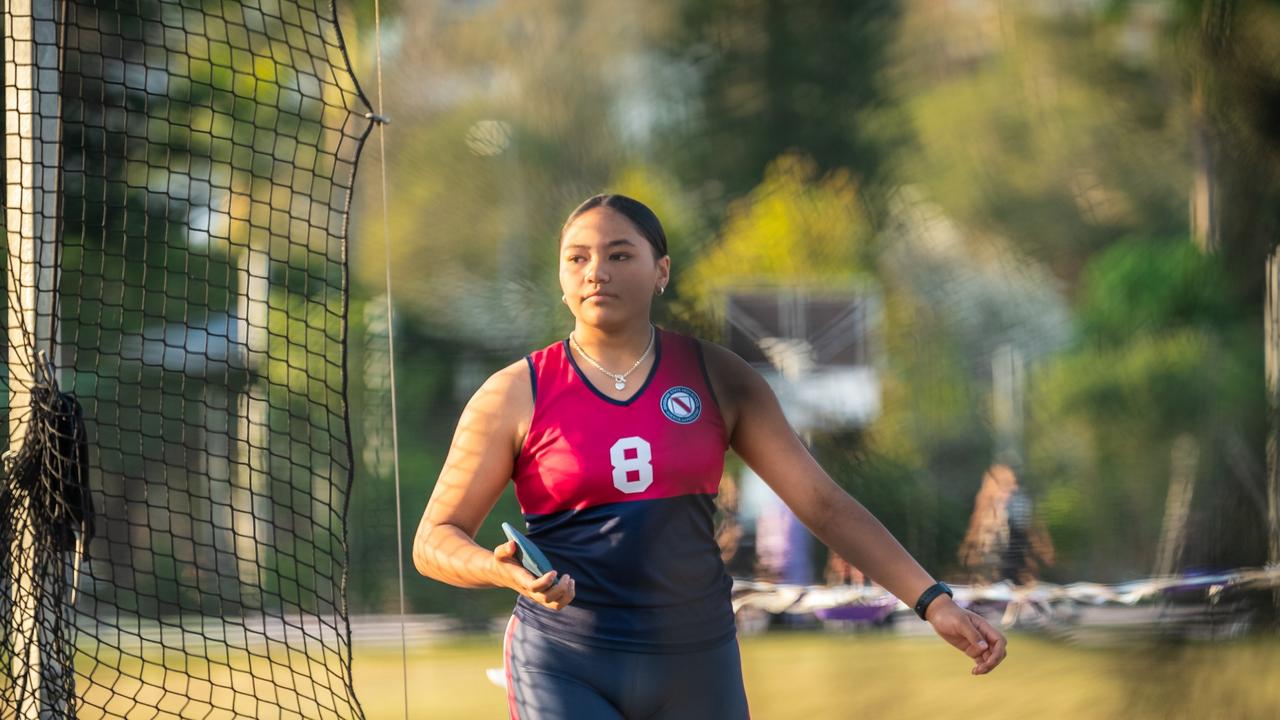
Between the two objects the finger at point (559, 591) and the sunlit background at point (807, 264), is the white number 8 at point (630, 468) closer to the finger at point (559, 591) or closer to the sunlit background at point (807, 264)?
the finger at point (559, 591)

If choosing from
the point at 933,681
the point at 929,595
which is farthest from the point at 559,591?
the point at 933,681

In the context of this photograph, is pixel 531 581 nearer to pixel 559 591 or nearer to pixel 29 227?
pixel 559 591

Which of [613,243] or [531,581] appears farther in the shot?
[613,243]

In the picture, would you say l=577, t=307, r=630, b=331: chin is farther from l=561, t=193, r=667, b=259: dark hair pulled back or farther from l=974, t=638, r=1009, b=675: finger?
l=974, t=638, r=1009, b=675: finger

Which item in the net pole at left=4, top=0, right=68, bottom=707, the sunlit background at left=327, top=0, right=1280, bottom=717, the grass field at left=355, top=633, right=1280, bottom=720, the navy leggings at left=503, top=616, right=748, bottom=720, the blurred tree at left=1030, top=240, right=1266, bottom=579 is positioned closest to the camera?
the navy leggings at left=503, top=616, right=748, bottom=720

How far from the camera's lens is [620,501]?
87.2 inches

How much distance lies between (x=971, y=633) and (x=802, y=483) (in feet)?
1.29

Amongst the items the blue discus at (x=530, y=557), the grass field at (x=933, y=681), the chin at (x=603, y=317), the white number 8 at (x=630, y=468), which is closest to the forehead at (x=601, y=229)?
the chin at (x=603, y=317)

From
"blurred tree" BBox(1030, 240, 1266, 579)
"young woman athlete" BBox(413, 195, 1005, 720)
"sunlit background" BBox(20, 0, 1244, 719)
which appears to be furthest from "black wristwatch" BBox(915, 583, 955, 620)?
"blurred tree" BBox(1030, 240, 1266, 579)

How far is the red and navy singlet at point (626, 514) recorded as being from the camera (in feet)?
7.22

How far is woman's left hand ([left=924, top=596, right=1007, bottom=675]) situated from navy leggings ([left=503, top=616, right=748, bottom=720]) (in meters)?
0.40

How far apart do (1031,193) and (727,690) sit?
27.7 feet

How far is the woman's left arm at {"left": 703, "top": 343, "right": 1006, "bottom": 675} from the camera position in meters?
2.39

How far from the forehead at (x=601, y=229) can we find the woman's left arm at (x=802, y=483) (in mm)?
247
